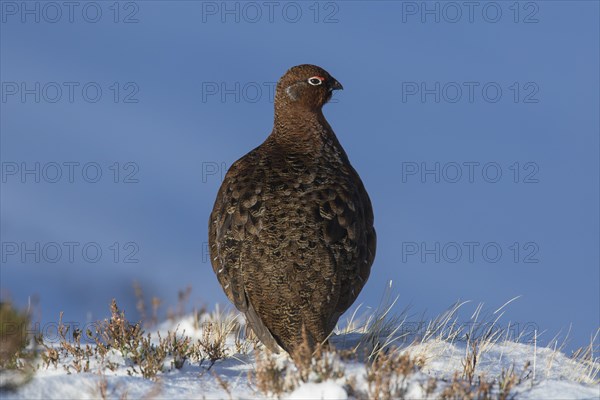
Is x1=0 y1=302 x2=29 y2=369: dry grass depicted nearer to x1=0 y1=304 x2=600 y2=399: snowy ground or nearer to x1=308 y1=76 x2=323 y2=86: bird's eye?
x1=0 y1=304 x2=600 y2=399: snowy ground

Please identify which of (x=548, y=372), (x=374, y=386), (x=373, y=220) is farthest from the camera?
(x=373, y=220)

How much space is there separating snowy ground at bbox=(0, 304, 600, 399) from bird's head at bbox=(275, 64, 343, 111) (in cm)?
266

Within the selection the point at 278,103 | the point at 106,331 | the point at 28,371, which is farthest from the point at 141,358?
the point at 278,103

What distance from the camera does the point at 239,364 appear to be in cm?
834

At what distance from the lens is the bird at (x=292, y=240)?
26.3ft

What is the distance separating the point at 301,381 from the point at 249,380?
43 cm

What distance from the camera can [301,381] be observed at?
6.46 metres

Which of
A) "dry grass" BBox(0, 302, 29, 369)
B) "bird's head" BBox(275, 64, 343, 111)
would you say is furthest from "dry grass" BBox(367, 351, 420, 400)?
"bird's head" BBox(275, 64, 343, 111)

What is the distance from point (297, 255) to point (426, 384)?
207cm

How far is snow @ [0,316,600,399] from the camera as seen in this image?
637 centimetres

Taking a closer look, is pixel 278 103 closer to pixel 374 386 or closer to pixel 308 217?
pixel 308 217

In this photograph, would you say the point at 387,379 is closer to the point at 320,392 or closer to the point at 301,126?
the point at 320,392

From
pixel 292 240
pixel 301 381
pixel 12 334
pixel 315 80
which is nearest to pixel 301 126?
pixel 315 80

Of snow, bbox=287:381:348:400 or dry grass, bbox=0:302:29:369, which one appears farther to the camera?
dry grass, bbox=0:302:29:369
